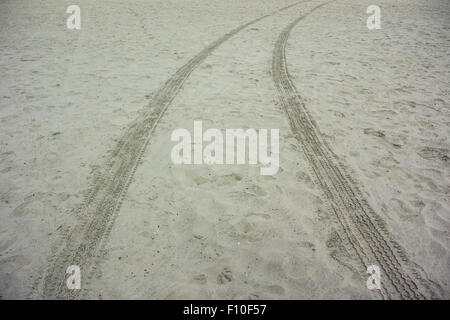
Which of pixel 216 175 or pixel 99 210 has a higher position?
pixel 216 175

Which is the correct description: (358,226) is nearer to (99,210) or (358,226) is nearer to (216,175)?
(216,175)

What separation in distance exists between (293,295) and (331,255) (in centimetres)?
60

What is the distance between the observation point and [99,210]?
3139 mm

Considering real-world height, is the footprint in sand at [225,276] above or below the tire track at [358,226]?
below

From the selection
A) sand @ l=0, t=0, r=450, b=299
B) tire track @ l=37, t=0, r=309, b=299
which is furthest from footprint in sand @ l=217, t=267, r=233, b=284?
tire track @ l=37, t=0, r=309, b=299

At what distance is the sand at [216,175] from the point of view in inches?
101

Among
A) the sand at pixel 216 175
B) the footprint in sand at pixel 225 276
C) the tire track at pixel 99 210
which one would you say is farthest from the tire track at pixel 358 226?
the tire track at pixel 99 210

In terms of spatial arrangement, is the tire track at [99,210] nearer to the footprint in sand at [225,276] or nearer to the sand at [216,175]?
the sand at [216,175]

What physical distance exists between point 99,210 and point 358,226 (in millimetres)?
2881

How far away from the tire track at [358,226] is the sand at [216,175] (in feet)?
0.11

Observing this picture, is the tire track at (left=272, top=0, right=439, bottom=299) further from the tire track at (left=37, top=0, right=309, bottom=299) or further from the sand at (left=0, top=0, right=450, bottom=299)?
the tire track at (left=37, top=0, right=309, bottom=299)

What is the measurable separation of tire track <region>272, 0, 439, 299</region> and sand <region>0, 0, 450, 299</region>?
3 cm

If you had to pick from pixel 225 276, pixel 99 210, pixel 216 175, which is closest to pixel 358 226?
pixel 225 276

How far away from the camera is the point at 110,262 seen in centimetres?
265
